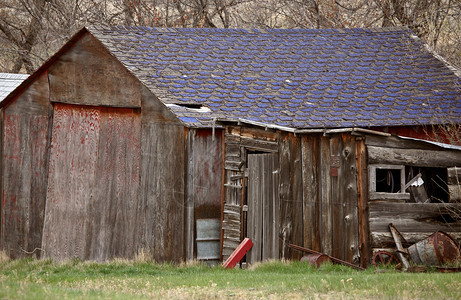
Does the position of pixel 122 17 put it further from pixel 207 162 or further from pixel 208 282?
pixel 208 282

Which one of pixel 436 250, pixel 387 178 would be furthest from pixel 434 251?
pixel 387 178

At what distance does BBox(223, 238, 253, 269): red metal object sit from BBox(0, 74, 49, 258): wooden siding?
4.17 metres

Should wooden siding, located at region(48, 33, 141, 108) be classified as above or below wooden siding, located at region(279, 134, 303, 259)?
above

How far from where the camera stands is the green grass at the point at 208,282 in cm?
909

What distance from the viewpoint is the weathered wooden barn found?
13.5m

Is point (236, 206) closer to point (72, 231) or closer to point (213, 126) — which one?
point (213, 126)

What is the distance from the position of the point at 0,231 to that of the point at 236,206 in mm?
5143

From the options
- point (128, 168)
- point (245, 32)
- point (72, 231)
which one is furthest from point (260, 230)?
point (245, 32)

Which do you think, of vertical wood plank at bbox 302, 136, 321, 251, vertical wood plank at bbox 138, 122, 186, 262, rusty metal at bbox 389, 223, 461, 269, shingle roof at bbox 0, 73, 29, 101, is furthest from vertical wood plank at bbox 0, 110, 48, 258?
rusty metal at bbox 389, 223, 461, 269

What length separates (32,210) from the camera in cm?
1480

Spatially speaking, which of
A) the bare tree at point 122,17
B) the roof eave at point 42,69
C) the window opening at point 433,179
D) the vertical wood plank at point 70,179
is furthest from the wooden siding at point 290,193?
the bare tree at point 122,17

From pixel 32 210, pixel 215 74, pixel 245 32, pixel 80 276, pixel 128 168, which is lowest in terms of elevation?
pixel 80 276

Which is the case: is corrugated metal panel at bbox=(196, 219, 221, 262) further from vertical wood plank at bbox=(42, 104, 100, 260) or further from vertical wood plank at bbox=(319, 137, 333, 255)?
vertical wood plank at bbox=(42, 104, 100, 260)

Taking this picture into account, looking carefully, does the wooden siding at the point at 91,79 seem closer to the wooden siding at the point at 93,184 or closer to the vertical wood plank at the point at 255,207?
the wooden siding at the point at 93,184
